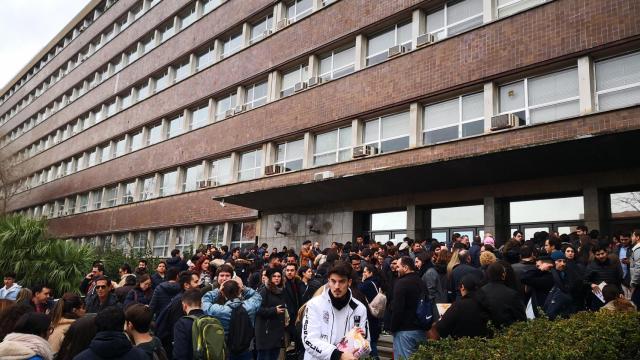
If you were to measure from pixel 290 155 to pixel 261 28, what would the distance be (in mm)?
7835

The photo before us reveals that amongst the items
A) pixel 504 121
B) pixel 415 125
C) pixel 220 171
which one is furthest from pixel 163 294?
pixel 220 171

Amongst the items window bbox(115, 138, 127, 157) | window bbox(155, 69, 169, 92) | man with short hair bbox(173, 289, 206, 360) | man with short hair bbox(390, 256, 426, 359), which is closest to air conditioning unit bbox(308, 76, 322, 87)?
window bbox(155, 69, 169, 92)

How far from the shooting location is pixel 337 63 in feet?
66.3

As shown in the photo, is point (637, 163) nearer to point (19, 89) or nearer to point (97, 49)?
point (97, 49)

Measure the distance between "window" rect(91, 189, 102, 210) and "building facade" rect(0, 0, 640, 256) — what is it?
1062mm

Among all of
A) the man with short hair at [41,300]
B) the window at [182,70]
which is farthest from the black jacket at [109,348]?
the window at [182,70]

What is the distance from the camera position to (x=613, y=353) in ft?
15.3

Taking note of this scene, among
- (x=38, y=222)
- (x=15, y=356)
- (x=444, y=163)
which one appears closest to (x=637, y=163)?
(x=444, y=163)

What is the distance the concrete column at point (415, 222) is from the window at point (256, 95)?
1059cm

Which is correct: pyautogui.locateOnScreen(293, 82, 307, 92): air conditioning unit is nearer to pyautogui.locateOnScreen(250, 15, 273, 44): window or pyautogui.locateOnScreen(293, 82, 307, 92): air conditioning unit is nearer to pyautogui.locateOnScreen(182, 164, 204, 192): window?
pyautogui.locateOnScreen(250, 15, 273, 44): window

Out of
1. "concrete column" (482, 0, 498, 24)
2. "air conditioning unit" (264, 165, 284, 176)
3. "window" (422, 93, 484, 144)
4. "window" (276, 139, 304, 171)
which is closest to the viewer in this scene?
"concrete column" (482, 0, 498, 24)

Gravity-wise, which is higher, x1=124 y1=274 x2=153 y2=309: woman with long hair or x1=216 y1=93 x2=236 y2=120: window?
x1=216 y1=93 x2=236 y2=120: window

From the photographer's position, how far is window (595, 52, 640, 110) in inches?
475

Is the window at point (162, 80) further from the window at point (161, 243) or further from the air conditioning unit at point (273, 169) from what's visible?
the air conditioning unit at point (273, 169)
